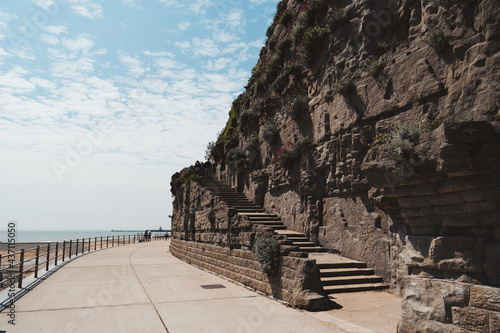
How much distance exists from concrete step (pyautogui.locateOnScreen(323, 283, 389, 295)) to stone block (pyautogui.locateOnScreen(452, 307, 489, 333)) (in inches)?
154

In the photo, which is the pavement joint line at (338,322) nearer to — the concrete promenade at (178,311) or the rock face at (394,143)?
the concrete promenade at (178,311)

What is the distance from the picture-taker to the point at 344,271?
8602mm

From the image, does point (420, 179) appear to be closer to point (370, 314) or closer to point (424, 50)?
point (370, 314)

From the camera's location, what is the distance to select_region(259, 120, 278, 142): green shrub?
47.6 ft

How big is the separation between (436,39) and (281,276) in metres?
6.07

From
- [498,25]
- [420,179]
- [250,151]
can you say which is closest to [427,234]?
[420,179]

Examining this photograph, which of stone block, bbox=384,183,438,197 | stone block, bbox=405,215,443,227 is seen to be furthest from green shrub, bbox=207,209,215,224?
stone block, bbox=405,215,443,227

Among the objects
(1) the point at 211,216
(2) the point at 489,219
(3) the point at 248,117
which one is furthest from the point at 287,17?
(2) the point at 489,219

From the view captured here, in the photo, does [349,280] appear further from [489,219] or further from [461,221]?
[489,219]

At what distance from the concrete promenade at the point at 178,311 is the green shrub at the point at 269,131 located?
6972mm

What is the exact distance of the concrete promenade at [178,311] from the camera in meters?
5.49

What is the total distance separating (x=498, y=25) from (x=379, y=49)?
4.05 metres

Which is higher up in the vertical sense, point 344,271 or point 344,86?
point 344,86

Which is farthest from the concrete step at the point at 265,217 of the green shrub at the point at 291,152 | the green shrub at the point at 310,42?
the green shrub at the point at 310,42
